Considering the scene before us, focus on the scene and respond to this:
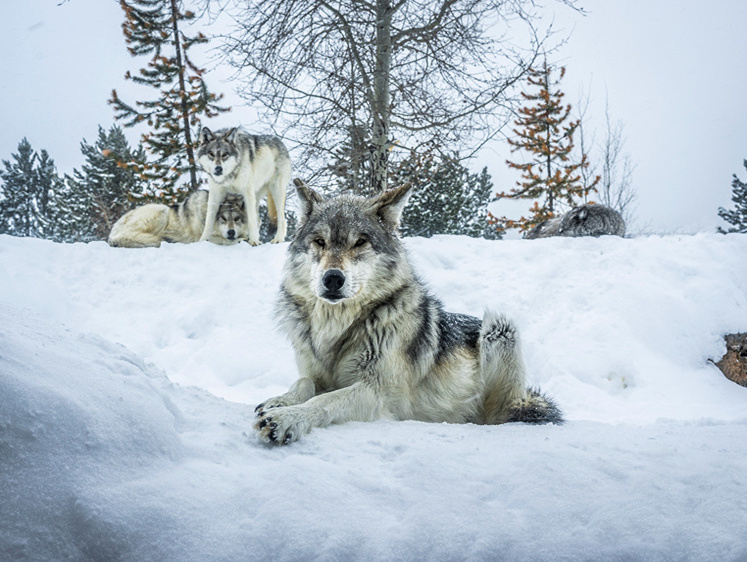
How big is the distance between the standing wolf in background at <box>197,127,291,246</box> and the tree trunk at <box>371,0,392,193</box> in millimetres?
2355

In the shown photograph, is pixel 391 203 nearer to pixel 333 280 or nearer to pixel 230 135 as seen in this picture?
pixel 333 280

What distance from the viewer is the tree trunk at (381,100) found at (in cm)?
980

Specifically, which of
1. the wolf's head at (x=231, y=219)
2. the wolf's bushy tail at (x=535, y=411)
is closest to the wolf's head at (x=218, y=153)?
the wolf's head at (x=231, y=219)

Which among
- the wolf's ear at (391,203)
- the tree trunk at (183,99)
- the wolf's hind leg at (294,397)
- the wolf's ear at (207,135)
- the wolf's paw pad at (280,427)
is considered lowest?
the wolf's hind leg at (294,397)

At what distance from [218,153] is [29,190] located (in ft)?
87.2

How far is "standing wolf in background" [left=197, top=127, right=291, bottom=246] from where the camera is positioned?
31.3 feet

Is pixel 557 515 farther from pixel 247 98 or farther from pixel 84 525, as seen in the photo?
pixel 247 98

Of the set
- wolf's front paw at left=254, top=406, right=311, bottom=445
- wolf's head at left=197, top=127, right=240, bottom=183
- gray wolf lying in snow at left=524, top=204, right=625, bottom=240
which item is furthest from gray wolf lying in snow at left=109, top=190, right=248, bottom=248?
wolf's front paw at left=254, top=406, right=311, bottom=445

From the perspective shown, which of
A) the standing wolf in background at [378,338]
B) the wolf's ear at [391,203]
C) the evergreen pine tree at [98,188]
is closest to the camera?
the standing wolf in background at [378,338]

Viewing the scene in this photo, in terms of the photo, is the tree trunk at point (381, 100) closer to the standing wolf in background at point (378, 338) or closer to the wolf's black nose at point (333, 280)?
the standing wolf in background at point (378, 338)

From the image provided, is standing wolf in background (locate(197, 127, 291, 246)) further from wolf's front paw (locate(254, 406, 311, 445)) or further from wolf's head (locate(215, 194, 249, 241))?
wolf's front paw (locate(254, 406, 311, 445))

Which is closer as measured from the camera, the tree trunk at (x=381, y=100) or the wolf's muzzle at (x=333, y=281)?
the wolf's muzzle at (x=333, y=281)

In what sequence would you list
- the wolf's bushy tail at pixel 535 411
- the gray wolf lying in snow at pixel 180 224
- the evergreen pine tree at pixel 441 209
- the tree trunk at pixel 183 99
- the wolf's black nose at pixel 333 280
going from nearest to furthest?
1. the wolf's black nose at pixel 333 280
2. the wolf's bushy tail at pixel 535 411
3. the gray wolf lying in snow at pixel 180 224
4. the tree trunk at pixel 183 99
5. the evergreen pine tree at pixel 441 209

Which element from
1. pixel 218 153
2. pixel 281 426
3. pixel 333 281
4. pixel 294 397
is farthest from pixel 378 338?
pixel 218 153
